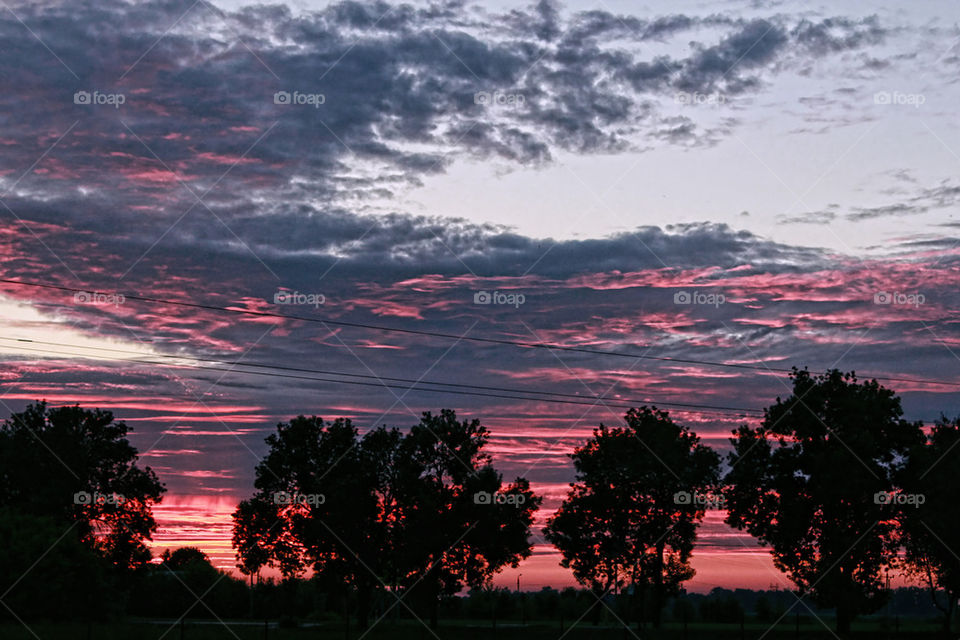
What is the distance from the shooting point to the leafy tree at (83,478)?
82.2m

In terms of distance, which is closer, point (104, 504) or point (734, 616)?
point (104, 504)

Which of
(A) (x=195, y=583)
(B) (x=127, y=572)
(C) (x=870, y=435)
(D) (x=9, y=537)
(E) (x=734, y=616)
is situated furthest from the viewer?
(A) (x=195, y=583)

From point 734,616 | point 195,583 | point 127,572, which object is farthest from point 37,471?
point 734,616

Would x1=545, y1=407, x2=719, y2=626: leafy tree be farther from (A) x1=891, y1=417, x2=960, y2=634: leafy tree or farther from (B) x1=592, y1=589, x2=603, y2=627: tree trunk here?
(A) x1=891, y1=417, x2=960, y2=634: leafy tree

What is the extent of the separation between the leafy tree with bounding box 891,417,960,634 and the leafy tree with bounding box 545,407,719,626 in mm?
18654

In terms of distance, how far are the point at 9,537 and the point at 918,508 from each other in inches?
2465

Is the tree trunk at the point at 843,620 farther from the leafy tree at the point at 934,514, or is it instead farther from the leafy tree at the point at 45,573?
the leafy tree at the point at 45,573

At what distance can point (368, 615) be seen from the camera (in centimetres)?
8544

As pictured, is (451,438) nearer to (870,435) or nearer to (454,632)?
(454,632)

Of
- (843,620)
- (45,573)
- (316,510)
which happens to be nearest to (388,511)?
(316,510)

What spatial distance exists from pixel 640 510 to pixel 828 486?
68.2 feet

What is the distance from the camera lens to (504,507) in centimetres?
8512

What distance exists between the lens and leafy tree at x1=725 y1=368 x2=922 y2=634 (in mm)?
68062

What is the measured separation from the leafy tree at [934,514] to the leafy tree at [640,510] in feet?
61.2
